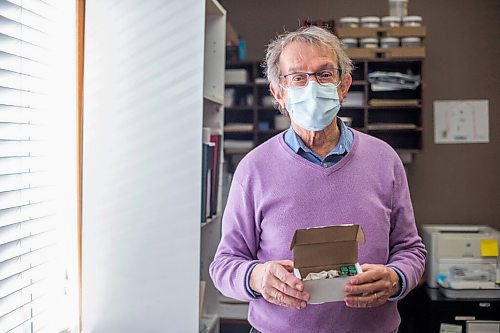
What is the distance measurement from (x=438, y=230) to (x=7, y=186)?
99.0 inches

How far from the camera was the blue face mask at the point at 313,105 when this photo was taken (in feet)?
4.74

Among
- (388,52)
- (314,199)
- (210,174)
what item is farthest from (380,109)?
(314,199)

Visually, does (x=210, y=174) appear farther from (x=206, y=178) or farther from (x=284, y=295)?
(x=284, y=295)

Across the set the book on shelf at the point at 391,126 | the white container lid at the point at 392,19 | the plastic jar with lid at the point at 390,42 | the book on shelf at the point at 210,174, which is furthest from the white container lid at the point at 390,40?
the book on shelf at the point at 210,174

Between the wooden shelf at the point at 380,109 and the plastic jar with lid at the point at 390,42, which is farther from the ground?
the plastic jar with lid at the point at 390,42

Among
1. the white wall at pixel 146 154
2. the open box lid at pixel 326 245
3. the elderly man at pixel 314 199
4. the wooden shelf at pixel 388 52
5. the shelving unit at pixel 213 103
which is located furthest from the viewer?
the wooden shelf at pixel 388 52

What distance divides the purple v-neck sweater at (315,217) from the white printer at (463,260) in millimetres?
1707

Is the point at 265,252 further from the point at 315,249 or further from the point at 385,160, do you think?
the point at 385,160

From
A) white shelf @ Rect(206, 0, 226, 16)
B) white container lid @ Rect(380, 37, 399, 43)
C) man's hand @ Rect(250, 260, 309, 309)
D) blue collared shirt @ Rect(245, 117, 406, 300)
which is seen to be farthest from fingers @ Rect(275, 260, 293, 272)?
white container lid @ Rect(380, 37, 399, 43)

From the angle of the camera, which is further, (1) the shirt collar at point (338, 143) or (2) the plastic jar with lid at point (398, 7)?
(2) the plastic jar with lid at point (398, 7)

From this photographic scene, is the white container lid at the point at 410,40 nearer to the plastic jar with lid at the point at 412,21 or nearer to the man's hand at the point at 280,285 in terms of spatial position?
the plastic jar with lid at the point at 412,21

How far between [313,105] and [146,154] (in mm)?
736

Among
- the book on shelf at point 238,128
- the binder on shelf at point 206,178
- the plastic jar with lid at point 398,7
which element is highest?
the plastic jar with lid at point 398,7

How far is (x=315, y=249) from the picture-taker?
4.07 feet
